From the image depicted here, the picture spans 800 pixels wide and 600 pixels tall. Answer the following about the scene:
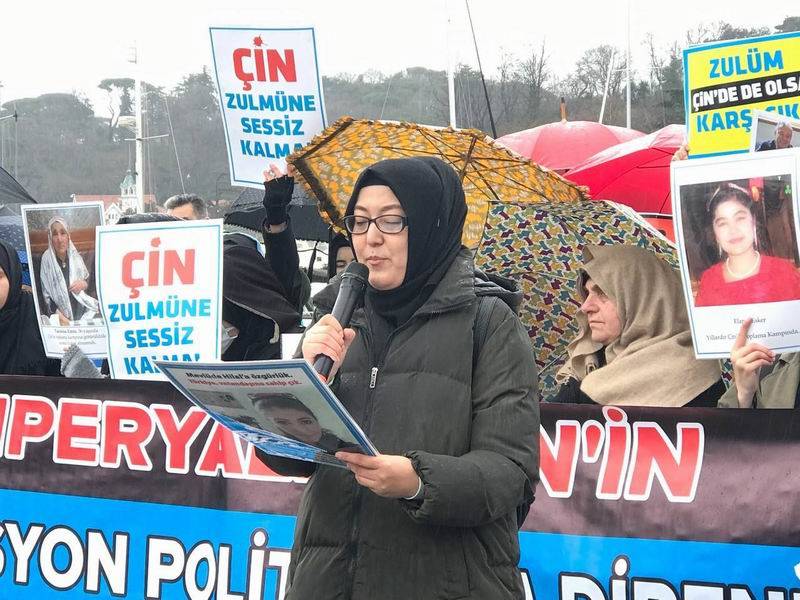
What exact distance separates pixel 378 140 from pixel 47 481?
6.87 feet

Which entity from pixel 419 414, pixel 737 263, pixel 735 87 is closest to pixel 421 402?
pixel 419 414

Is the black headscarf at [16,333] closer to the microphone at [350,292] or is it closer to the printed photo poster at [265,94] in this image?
the printed photo poster at [265,94]

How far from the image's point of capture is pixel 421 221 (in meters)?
2.20

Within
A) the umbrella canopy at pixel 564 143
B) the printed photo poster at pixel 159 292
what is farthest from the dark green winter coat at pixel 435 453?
the umbrella canopy at pixel 564 143

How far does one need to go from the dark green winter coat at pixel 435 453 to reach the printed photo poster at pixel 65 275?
303 centimetres

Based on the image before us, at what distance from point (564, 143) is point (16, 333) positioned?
8043 mm

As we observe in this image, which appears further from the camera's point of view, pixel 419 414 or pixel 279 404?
pixel 419 414

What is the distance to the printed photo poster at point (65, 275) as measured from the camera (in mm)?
5059

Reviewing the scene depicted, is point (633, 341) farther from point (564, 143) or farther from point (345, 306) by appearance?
point (564, 143)

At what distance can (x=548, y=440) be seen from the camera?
3941 mm

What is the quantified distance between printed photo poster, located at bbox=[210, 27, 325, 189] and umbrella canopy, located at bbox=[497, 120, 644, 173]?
7.01m

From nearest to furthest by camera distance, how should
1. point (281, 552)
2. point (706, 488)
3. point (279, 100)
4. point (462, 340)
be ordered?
point (462, 340)
point (706, 488)
point (281, 552)
point (279, 100)

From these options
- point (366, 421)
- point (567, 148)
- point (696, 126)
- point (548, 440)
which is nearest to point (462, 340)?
point (366, 421)

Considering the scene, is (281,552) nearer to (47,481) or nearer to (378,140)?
(47,481)
